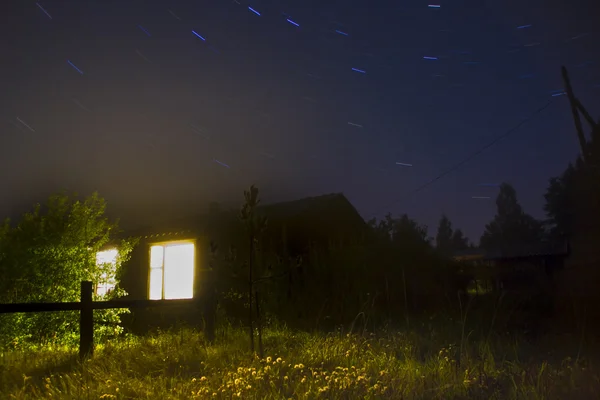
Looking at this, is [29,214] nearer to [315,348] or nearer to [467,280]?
[315,348]

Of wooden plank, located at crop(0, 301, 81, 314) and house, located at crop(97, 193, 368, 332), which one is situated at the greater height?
house, located at crop(97, 193, 368, 332)

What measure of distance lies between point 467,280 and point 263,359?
30.7 feet

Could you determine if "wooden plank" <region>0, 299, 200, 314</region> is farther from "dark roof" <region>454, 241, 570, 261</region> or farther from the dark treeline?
"dark roof" <region>454, 241, 570, 261</region>

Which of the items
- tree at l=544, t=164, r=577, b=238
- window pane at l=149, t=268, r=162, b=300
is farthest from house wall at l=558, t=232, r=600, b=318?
tree at l=544, t=164, r=577, b=238

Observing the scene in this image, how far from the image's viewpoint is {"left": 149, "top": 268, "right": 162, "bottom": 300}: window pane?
47.4 ft

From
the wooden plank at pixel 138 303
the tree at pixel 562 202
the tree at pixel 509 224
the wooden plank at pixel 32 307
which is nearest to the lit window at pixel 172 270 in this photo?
the wooden plank at pixel 138 303

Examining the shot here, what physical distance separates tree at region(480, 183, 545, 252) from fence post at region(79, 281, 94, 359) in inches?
2482

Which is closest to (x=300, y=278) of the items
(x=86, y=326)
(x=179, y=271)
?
(x=179, y=271)

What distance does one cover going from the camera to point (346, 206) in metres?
19.5

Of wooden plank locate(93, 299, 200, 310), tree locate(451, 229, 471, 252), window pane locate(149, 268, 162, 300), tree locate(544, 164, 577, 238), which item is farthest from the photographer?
tree locate(451, 229, 471, 252)

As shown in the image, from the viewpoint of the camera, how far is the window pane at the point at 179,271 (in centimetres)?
1373

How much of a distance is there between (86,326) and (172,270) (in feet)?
23.6

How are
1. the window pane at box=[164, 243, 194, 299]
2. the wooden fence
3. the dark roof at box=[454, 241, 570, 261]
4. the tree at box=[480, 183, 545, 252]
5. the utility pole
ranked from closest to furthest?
1. the wooden fence
2. the window pane at box=[164, 243, 194, 299]
3. the utility pole
4. the dark roof at box=[454, 241, 570, 261]
5. the tree at box=[480, 183, 545, 252]

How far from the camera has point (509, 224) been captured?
6694cm
